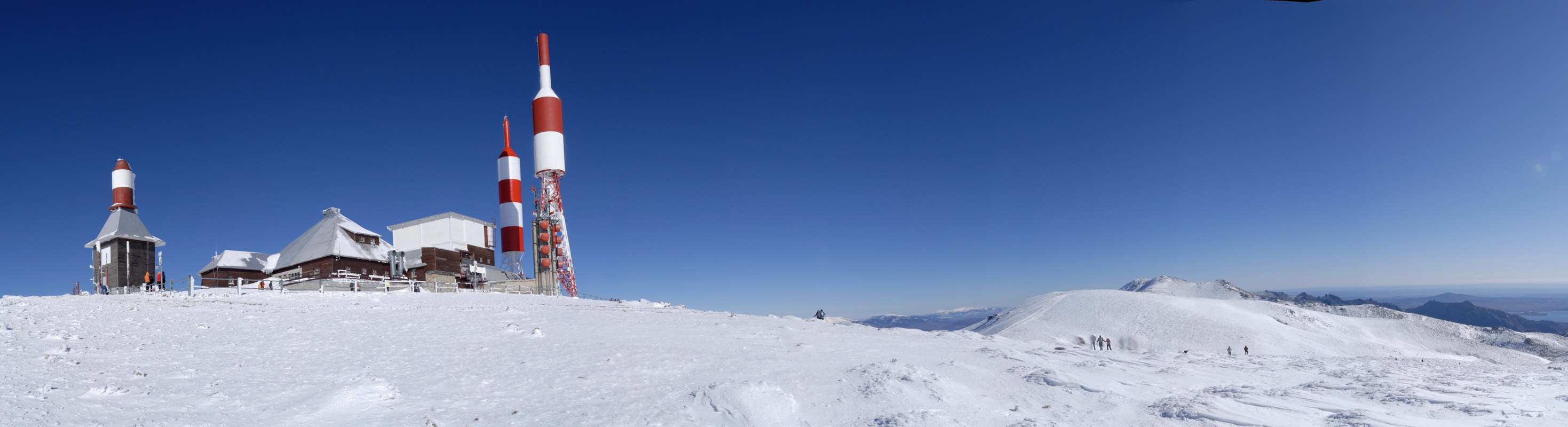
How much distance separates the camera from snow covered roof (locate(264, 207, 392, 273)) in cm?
4466

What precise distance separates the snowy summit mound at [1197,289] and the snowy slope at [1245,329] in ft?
44.7

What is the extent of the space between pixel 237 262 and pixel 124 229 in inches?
467

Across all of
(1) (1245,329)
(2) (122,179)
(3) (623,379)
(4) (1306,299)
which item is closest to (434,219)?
(2) (122,179)

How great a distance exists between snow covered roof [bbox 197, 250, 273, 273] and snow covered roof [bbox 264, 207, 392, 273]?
604 millimetres

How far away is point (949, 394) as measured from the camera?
12250mm

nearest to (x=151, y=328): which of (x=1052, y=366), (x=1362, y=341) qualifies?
(x=1052, y=366)

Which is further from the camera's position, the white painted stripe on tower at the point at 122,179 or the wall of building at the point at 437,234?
the wall of building at the point at 437,234

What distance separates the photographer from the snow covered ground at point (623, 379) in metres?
10.5

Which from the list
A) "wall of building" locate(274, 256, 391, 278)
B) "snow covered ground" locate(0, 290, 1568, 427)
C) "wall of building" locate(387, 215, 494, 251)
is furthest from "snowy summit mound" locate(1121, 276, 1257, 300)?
"wall of building" locate(274, 256, 391, 278)

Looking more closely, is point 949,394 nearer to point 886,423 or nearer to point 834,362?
point 886,423

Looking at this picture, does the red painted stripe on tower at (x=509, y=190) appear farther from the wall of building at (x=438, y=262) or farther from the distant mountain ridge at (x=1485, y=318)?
the distant mountain ridge at (x=1485, y=318)

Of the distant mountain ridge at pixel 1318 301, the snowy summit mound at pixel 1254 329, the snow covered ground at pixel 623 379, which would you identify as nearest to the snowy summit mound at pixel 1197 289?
the distant mountain ridge at pixel 1318 301

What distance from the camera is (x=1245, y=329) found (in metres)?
51.9

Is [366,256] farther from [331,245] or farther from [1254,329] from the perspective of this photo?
[1254,329]
